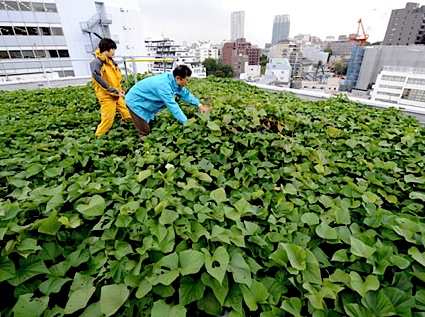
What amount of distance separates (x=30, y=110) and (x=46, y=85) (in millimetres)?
3984

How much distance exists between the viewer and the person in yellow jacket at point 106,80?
125 inches

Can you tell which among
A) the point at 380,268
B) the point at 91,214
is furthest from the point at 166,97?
the point at 380,268

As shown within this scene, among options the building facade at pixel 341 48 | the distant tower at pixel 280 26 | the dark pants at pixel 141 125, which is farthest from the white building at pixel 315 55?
the dark pants at pixel 141 125

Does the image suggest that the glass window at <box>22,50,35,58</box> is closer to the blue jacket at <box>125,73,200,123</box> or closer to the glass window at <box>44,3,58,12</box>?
the glass window at <box>44,3,58,12</box>

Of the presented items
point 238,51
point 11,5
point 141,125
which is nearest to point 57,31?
point 11,5

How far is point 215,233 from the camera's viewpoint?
1197mm

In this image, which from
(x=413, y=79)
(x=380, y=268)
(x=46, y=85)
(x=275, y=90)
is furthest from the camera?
(x=413, y=79)

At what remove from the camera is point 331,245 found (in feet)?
4.47

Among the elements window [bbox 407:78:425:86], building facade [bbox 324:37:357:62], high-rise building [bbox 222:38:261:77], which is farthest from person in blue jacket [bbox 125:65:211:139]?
building facade [bbox 324:37:357:62]

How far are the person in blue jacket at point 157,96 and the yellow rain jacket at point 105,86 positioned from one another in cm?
56

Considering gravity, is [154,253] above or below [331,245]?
above

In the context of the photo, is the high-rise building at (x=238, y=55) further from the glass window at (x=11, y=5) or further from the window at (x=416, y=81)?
the glass window at (x=11, y=5)

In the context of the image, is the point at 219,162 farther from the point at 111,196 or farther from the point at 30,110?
the point at 30,110

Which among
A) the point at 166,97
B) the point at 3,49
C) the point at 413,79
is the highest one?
the point at 3,49
